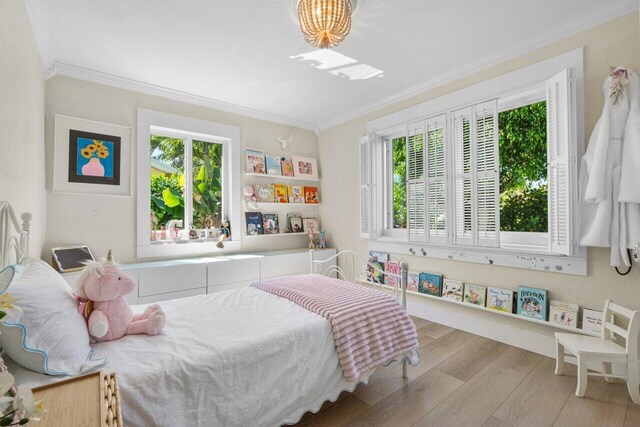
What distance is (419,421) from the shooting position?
1682 millimetres

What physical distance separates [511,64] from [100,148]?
390cm

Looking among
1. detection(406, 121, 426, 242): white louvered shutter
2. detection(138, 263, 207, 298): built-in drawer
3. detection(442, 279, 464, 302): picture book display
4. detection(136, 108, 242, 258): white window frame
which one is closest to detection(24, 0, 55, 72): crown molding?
detection(136, 108, 242, 258): white window frame

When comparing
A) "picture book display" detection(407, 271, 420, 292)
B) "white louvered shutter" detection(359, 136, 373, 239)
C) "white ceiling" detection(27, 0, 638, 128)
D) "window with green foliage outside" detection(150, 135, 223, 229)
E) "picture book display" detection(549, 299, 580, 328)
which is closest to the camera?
"white ceiling" detection(27, 0, 638, 128)

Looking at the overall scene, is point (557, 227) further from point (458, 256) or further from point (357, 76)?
point (357, 76)

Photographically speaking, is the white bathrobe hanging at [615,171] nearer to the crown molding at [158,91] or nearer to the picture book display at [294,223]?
the picture book display at [294,223]

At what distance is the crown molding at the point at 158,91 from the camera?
2.76 m

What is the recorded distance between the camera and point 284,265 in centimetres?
375

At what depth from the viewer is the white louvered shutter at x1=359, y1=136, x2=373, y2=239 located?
373cm

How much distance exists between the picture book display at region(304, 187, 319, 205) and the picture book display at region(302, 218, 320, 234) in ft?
0.86

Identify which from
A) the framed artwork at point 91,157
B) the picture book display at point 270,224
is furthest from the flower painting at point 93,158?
the picture book display at point 270,224

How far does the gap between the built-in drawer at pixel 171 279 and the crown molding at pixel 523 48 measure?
2765 millimetres

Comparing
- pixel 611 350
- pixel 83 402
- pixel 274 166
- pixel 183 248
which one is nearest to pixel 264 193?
pixel 274 166

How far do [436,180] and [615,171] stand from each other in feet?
4.32

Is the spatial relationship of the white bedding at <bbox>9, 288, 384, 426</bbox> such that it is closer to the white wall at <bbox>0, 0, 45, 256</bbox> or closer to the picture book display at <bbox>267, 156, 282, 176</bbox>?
the white wall at <bbox>0, 0, 45, 256</bbox>
